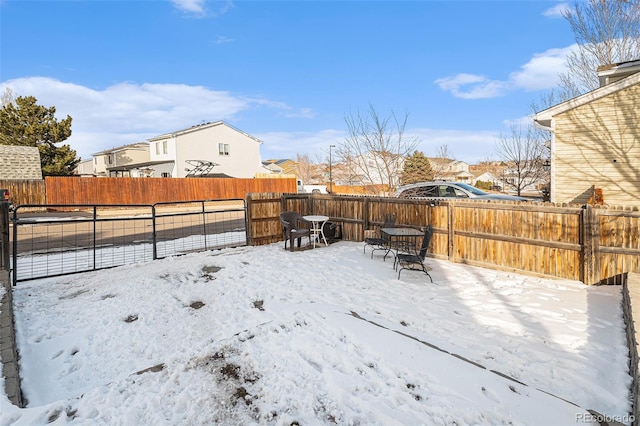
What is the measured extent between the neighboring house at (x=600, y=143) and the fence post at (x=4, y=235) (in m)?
14.0

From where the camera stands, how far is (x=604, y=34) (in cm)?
1888

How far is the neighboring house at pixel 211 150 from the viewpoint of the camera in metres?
34.1

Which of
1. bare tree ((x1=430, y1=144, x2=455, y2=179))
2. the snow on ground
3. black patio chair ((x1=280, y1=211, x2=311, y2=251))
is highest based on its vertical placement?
bare tree ((x1=430, y1=144, x2=455, y2=179))

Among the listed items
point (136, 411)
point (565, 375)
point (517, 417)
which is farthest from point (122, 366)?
point (565, 375)

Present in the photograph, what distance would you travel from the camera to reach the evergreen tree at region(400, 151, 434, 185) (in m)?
20.0

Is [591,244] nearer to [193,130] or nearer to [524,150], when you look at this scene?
[524,150]

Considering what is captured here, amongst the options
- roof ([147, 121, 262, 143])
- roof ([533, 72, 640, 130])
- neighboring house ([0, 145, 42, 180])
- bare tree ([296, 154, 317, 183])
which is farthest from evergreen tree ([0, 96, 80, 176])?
bare tree ([296, 154, 317, 183])

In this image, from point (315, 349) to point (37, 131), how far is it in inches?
1326

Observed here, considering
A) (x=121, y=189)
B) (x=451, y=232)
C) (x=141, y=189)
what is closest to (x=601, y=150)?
(x=451, y=232)

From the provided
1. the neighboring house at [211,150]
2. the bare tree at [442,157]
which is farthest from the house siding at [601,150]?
the neighboring house at [211,150]

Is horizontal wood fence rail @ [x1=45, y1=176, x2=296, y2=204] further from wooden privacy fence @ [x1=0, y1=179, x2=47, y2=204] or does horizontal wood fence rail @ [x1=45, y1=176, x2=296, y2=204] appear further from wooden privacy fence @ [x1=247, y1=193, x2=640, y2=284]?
wooden privacy fence @ [x1=247, y1=193, x2=640, y2=284]

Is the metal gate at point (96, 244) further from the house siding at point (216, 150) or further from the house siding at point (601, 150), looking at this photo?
the house siding at point (216, 150)

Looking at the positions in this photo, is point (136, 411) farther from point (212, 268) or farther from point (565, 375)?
point (212, 268)

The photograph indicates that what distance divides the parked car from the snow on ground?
4.46 meters
